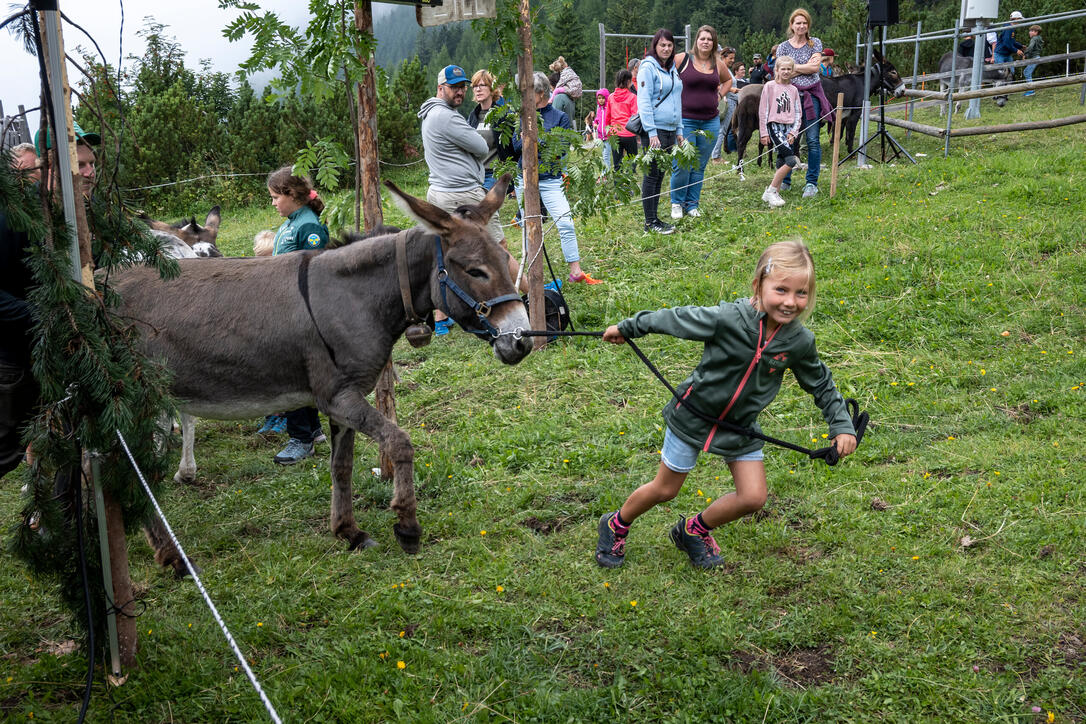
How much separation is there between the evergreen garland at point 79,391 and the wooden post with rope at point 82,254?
39 mm

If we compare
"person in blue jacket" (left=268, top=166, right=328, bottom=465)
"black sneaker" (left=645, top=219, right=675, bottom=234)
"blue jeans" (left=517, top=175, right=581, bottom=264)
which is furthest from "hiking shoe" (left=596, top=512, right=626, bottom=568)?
"black sneaker" (left=645, top=219, right=675, bottom=234)

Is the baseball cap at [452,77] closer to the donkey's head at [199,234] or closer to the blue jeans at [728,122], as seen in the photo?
the donkey's head at [199,234]

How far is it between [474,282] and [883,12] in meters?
9.86

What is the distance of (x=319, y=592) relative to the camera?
166 inches

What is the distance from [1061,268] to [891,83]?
354 inches

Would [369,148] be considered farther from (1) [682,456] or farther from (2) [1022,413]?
(2) [1022,413]

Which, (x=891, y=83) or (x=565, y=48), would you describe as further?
(x=565, y=48)

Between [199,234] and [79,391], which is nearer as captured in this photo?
[79,391]

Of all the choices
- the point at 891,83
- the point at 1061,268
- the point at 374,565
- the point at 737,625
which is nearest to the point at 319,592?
the point at 374,565

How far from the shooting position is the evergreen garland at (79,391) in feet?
9.62

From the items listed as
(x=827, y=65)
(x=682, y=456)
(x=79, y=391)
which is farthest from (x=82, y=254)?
(x=827, y=65)

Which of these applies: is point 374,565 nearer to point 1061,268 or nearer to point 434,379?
point 434,379

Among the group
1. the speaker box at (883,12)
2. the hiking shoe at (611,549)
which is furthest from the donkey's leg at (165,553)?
the speaker box at (883,12)

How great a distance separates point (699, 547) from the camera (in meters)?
4.21
